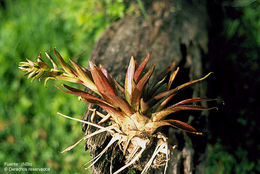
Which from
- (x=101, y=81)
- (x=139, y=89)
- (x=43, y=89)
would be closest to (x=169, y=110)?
(x=139, y=89)

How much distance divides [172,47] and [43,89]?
169 centimetres

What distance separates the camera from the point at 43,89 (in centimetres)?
281

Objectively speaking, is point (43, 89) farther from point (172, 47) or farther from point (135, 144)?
point (135, 144)

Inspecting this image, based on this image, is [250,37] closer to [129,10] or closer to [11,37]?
[129,10]

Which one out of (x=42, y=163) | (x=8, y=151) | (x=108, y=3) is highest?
(x=108, y=3)

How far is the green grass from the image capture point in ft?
8.12

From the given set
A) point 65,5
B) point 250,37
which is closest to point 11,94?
point 65,5

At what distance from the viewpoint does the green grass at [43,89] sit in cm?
247

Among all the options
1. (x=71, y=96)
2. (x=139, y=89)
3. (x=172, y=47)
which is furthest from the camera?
(x=71, y=96)

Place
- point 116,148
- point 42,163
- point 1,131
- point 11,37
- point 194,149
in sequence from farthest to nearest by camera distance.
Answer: point 11,37 → point 1,131 → point 42,163 → point 194,149 → point 116,148

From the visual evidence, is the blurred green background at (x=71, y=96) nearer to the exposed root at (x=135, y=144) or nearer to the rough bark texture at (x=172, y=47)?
the rough bark texture at (x=172, y=47)

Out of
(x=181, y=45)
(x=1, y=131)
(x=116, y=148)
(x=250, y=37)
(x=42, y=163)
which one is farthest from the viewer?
(x=250, y=37)

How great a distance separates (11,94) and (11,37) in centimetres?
88

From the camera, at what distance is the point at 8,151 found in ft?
8.16
